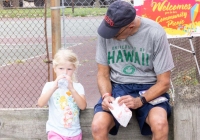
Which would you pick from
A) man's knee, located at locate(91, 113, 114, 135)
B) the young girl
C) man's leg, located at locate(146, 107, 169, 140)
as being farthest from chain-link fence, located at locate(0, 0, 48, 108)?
man's leg, located at locate(146, 107, 169, 140)

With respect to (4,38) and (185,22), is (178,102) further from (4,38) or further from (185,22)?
(4,38)

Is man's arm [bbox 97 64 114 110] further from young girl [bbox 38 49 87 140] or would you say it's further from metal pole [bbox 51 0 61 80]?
metal pole [bbox 51 0 61 80]

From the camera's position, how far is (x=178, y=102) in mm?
3271

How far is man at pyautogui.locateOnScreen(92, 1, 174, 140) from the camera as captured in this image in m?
3.39

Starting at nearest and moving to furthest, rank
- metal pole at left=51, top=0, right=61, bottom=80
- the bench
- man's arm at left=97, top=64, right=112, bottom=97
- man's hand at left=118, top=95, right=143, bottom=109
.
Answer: man's hand at left=118, top=95, right=143, bottom=109
man's arm at left=97, top=64, right=112, bottom=97
the bench
metal pole at left=51, top=0, right=61, bottom=80

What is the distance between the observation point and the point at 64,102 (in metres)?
3.64

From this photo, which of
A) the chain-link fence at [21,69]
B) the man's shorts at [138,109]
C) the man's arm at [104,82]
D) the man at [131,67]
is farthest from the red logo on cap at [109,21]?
→ the chain-link fence at [21,69]

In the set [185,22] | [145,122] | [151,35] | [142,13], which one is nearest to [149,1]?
[142,13]

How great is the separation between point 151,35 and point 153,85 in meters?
0.40

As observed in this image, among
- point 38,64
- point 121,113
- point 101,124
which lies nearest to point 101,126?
point 101,124

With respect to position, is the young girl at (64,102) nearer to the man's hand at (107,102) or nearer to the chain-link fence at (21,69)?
the man's hand at (107,102)

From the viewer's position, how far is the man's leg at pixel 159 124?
3.20 metres

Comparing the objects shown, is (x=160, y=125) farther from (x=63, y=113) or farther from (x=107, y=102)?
(x=63, y=113)

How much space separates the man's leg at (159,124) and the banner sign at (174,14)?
7.41 ft
